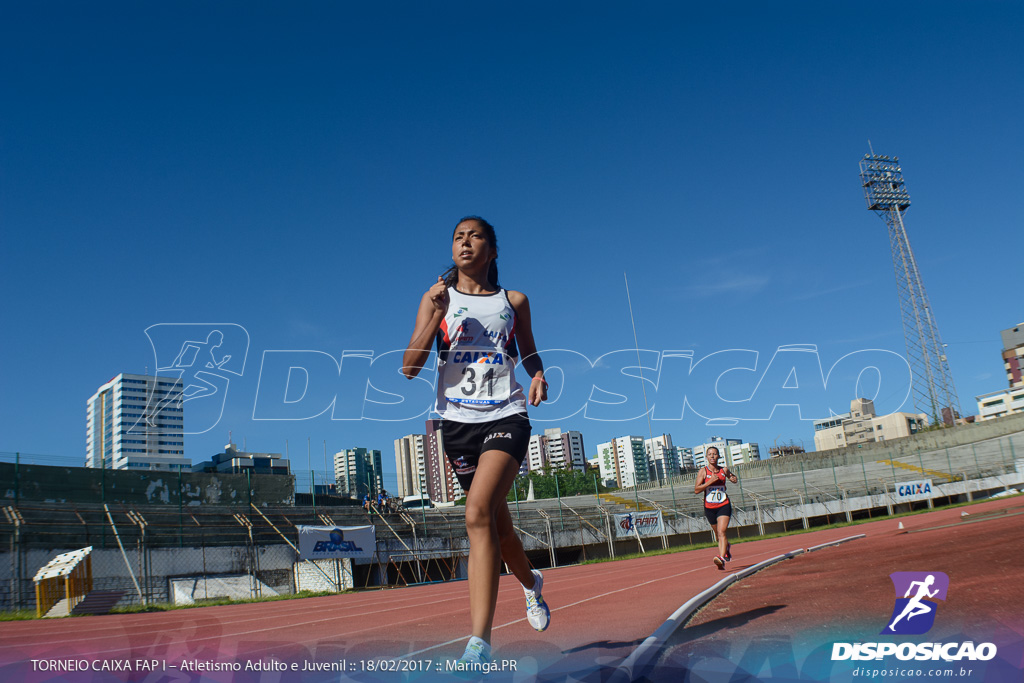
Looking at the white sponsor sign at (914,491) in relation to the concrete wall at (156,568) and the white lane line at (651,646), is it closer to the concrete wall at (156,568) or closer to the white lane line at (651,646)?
the concrete wall at (156,568)

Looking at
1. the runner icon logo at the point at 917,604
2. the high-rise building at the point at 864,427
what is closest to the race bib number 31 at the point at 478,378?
the runner icon logo at the point at 917,604

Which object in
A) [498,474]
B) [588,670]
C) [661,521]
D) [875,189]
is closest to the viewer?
[588,670]

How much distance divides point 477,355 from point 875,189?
59.3 m

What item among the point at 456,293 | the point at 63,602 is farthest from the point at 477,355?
the point at 63,602

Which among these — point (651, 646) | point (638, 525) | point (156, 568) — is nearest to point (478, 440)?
point (651, 646)

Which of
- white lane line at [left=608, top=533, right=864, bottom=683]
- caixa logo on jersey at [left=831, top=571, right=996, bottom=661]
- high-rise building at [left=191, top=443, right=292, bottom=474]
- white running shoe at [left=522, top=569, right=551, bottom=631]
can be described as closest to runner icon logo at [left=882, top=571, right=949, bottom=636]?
caixa logo on jersey at [left=831, top=571, right=996, bottom=661]

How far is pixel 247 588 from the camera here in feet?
67.2

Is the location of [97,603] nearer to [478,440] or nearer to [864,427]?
[478,440]

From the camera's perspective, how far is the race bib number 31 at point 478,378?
3373 mm

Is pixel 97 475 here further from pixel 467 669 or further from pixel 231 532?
pixel 467 669

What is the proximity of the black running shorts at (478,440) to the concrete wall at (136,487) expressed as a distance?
21.8 metres

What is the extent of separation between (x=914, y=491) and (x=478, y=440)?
38.7 m

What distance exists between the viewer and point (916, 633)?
313 centimetres

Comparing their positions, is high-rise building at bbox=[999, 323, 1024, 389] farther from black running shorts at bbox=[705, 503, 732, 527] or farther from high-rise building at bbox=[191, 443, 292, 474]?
black running shorts at bbox=[705, 503, 732, 527]
